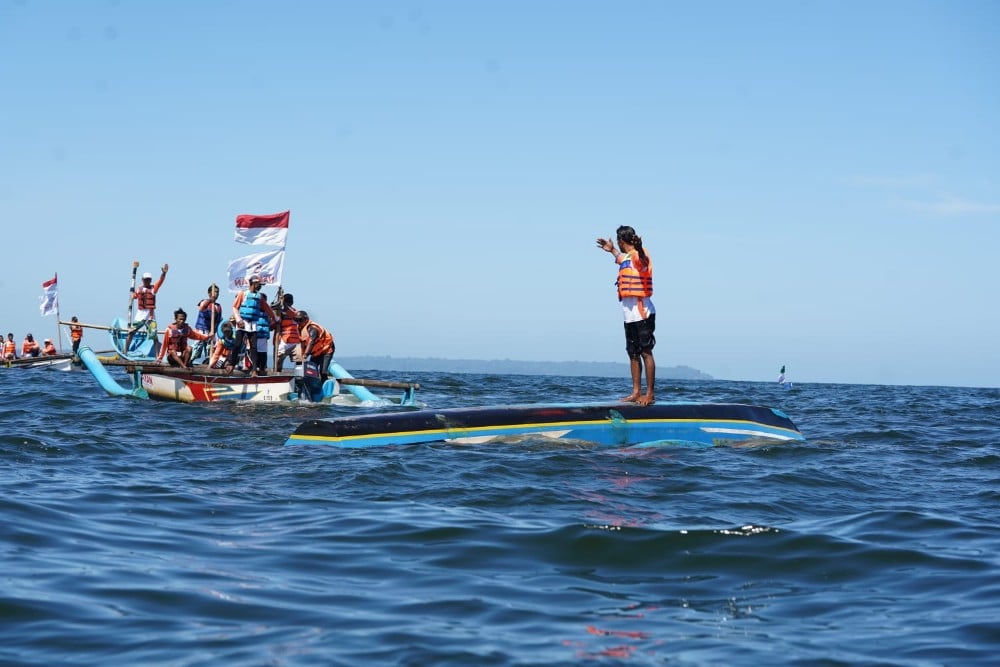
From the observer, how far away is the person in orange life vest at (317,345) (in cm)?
1860

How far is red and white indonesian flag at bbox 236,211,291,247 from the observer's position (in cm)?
1973

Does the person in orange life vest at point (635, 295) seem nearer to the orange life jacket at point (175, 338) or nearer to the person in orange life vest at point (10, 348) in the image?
the orange life jacket at point (175, 338)

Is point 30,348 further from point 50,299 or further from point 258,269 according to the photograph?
point 258,269

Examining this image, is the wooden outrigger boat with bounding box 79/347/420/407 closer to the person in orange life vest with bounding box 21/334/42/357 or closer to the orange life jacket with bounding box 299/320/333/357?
the orange life jacket with bounding box 299/320/333/357

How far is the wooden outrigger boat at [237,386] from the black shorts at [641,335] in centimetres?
844

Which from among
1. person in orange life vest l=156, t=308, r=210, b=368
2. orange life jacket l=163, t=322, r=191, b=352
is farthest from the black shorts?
orange life jacket l=163, t=322, r=191, b=352

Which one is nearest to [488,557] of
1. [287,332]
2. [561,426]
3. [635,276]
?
[561,426]

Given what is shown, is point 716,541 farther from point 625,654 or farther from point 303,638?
point 303,638

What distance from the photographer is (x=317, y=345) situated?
18.8 meters

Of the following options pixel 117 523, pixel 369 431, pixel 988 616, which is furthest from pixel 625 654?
pixel 369 431

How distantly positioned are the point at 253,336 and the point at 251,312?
56 centimetres

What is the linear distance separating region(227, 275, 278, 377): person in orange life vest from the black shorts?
9281mm

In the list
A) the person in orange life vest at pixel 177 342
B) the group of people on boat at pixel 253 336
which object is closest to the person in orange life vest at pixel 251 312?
the group of people on boat at pixel 253 336

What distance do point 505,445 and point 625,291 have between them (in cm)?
231
